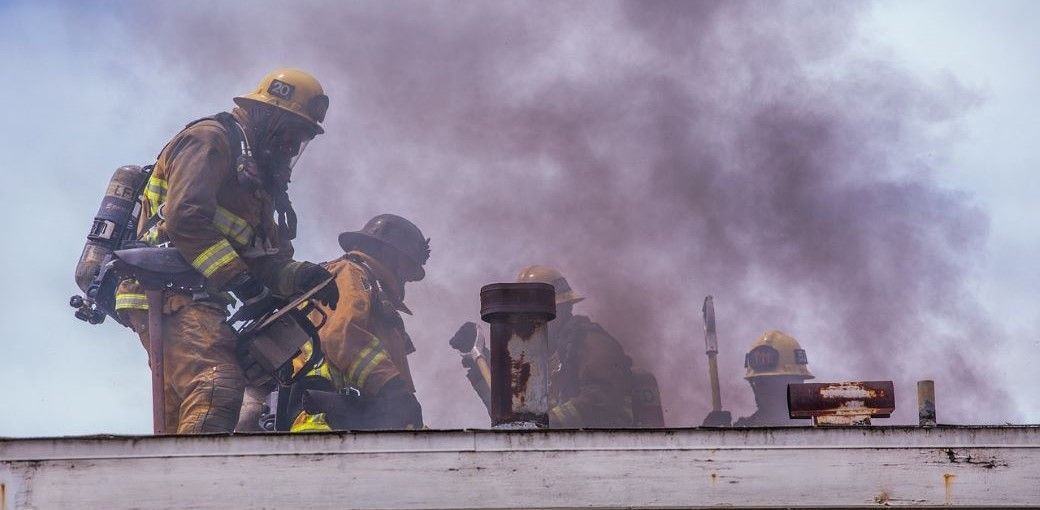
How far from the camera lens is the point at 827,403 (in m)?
6.59

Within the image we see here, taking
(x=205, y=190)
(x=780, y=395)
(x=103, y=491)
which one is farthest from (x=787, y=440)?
(x=780, y=395)

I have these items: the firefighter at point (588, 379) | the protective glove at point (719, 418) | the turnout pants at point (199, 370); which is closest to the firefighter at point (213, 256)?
the turnout pants at point (199, 370)

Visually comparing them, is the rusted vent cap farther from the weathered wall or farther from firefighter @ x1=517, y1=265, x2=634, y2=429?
firefighter @ x1=517, y1=265, x2=634, y2=429

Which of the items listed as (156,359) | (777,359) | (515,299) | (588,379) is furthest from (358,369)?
(777,359)

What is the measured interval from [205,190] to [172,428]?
5.95 feet

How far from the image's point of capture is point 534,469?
5.74 metres

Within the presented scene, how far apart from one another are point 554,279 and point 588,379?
3128 millimetres

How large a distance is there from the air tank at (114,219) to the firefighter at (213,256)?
0.46 meters

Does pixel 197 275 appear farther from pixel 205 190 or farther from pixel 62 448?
pixel 62 448

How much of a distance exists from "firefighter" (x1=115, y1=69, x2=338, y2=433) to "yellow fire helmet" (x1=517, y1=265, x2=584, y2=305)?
15.9 feet

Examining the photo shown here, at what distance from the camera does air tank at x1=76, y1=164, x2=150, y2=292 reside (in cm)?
1072

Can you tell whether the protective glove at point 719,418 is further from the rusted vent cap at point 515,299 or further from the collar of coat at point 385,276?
the rusted vent cap at point 515,299

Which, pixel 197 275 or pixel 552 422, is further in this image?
pixel 552 422

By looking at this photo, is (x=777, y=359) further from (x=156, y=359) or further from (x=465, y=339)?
(x=156, y=359)
